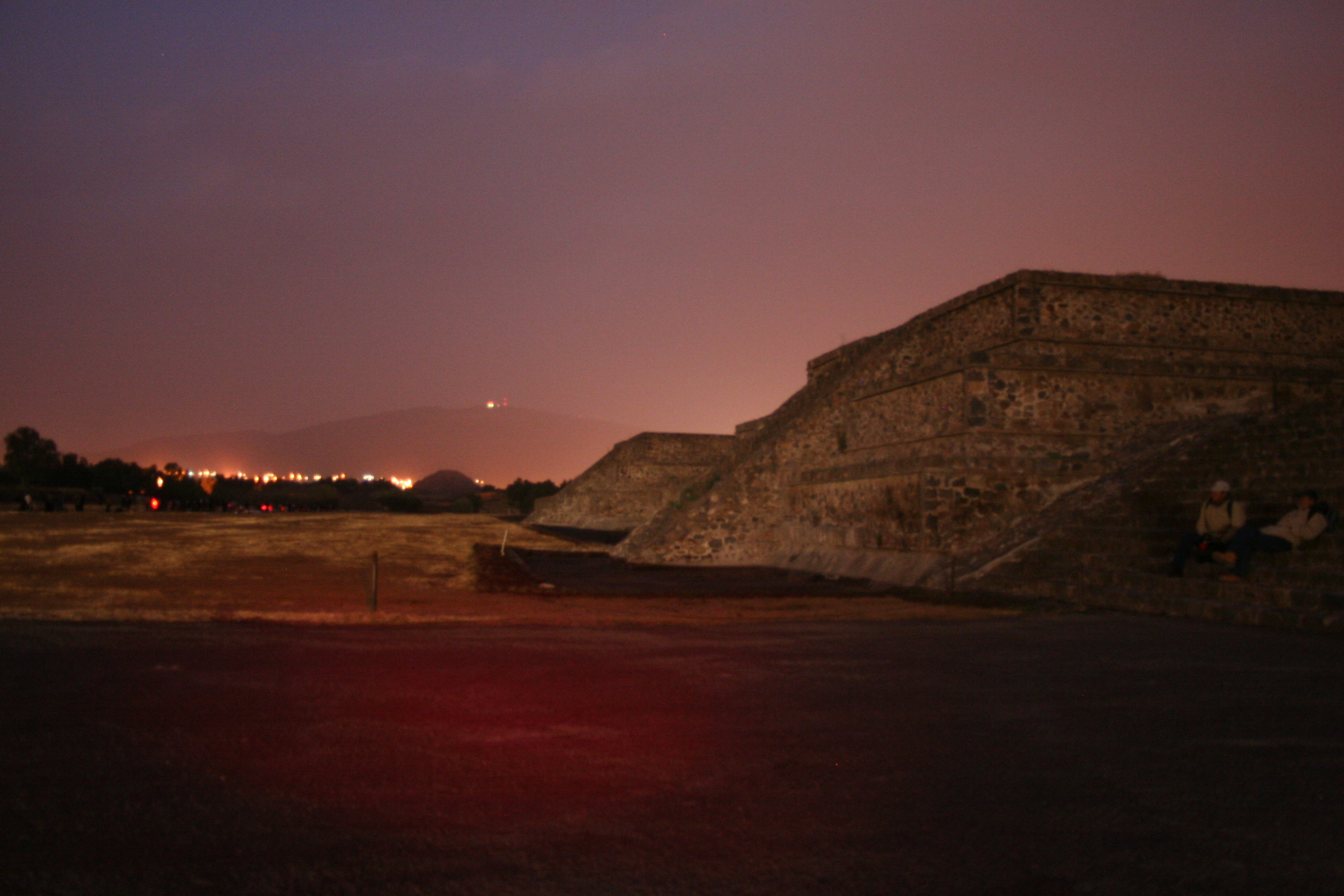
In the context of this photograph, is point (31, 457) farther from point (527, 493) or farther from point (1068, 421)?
point (1068, 421)

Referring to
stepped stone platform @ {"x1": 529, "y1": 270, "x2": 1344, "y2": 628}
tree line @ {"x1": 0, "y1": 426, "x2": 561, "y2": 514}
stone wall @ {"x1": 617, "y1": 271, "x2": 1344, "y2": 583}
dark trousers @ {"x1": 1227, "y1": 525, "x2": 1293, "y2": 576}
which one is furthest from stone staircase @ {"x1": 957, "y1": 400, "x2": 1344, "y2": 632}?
tree line @ {"x1": 0, "y1": 426, "x2": 561, "y2": 514}

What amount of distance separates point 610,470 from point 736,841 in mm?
33383

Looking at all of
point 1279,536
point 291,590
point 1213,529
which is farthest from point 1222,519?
point 291,590

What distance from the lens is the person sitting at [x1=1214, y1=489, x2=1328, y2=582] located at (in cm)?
963

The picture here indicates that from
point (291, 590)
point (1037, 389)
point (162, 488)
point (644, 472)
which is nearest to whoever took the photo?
point (291, 590)

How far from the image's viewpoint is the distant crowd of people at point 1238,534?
9.70 m

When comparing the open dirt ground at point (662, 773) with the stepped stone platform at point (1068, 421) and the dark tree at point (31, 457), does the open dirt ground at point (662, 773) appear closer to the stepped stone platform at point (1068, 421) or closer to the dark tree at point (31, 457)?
the stepped stone platform at point (1068, 421)

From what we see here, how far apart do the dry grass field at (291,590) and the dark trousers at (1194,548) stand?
7.67ft

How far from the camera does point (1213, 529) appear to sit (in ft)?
33.9

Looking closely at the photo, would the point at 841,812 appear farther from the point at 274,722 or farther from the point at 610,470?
the point at 610,470

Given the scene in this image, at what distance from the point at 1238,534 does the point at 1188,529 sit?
6.45 feet

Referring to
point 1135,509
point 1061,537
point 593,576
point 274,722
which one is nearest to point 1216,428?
→ point 1135,509

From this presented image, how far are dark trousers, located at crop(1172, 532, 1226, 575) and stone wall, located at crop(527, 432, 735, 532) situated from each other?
2465 cm

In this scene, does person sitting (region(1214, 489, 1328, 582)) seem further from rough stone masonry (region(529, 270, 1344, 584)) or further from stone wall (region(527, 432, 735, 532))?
stone wall (region(527, 432, 735, 532))
